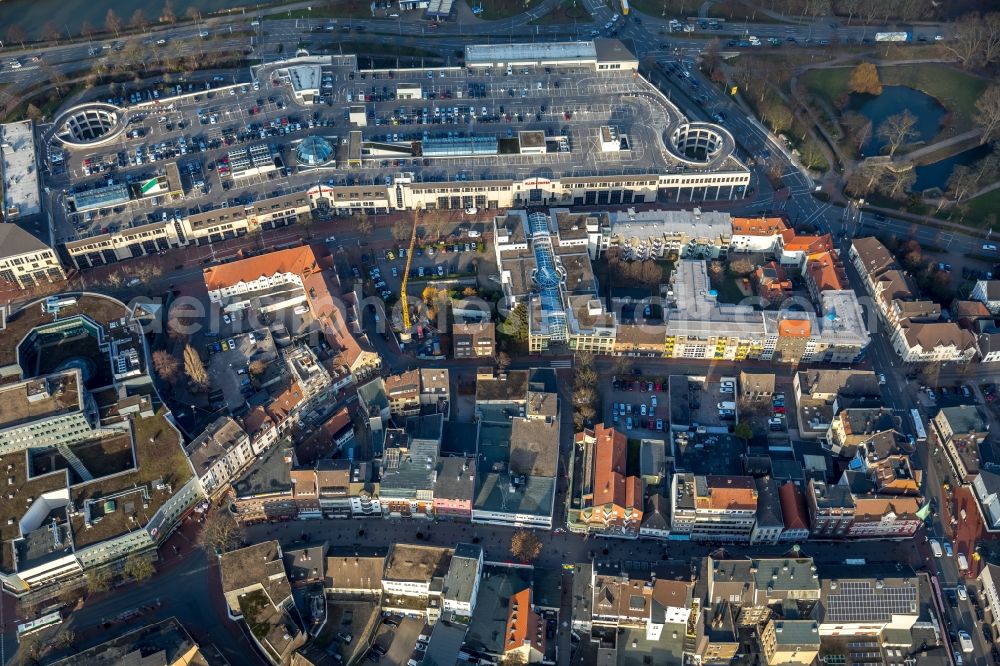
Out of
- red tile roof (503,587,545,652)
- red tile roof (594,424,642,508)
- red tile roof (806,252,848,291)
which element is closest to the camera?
red tile roof (503,587,545,652)

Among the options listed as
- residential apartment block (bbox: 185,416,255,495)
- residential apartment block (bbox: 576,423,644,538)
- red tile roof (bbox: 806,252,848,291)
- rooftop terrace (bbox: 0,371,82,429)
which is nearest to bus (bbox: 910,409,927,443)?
red tile roof (bbox: 806,252,848,291)

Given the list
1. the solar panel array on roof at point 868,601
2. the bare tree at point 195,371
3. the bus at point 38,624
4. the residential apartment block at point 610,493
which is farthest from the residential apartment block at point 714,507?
the bus at point 38,624

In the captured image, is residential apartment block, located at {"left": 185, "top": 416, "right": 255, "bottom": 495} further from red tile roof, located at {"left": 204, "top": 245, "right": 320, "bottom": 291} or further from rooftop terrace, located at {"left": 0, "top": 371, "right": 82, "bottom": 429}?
red tile roof, located at {"left": 204, "top": 245, "right": 320, "bottom": 291}

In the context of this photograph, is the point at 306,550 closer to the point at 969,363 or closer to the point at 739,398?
the point at 739,398

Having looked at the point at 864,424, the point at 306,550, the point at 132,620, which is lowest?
the point at 132,620

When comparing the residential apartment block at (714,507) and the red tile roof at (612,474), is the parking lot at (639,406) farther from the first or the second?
the residential apartment block at (714,507)

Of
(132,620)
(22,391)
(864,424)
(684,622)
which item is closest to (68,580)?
(132,620)
